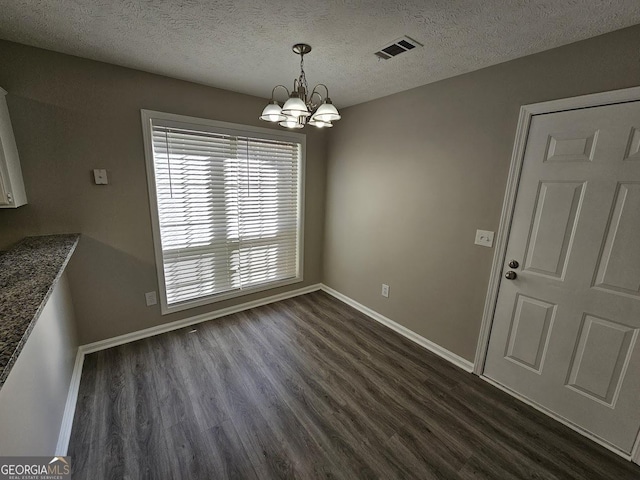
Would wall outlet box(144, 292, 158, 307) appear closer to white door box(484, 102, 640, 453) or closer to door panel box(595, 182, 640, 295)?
white door box(484, 102, 640, 453)

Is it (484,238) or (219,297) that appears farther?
(219,297)

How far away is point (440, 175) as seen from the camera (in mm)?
2352

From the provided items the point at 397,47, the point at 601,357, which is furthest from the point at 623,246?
the point at 397,47

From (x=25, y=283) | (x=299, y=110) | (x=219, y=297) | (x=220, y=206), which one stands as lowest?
(x=219, y=297)

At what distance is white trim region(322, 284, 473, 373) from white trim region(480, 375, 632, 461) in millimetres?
191

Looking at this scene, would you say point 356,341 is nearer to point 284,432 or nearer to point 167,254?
point 284,432

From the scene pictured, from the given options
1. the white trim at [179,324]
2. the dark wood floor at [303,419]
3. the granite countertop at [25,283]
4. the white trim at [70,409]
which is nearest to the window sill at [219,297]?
the white trim at [179,324]

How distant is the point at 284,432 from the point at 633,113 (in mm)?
2773

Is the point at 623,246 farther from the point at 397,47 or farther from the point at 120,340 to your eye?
the point at 120,340

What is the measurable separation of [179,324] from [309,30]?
2.89 metres

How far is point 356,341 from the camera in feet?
8.71

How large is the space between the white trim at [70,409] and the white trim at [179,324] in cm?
15

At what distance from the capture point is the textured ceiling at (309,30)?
1.37 meters

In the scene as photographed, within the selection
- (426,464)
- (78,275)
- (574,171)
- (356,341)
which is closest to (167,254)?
(78,275)
